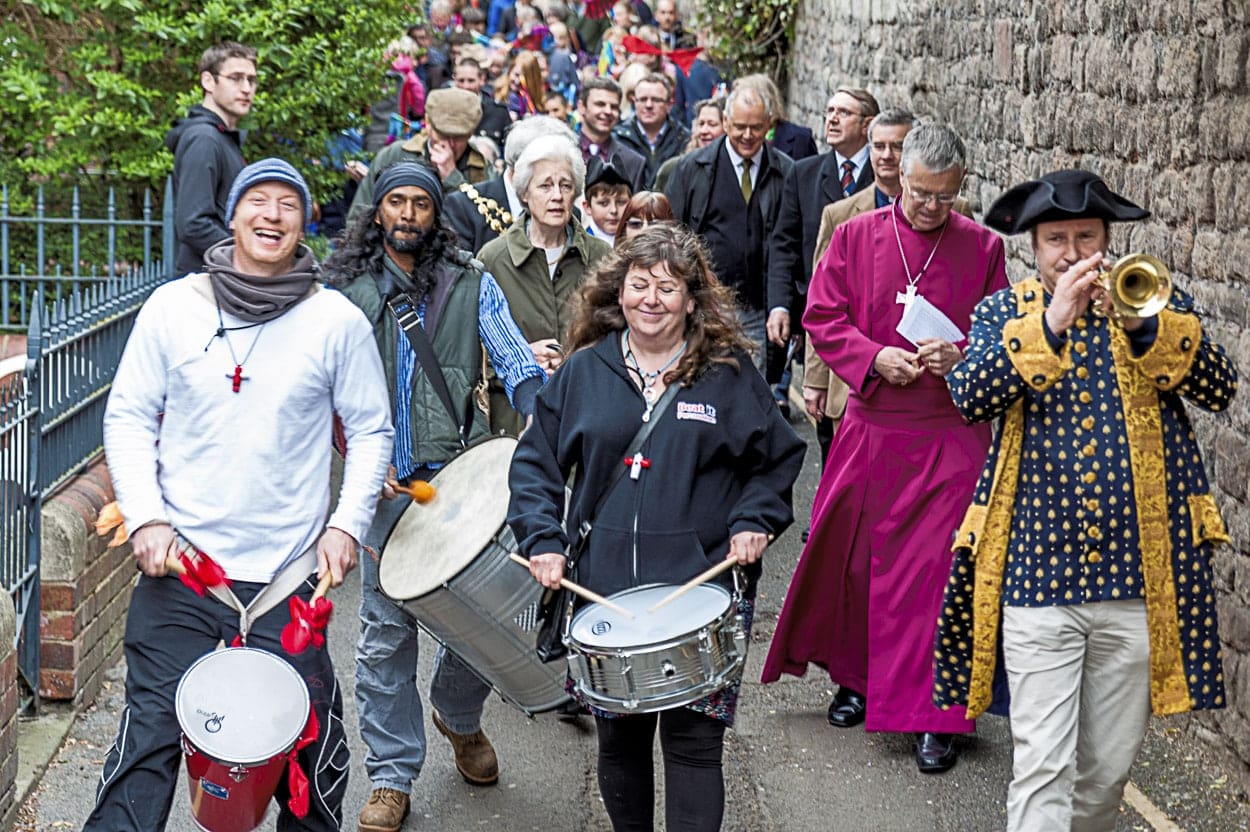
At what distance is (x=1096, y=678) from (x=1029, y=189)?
1272mm

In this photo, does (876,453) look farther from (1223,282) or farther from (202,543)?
(202,543)

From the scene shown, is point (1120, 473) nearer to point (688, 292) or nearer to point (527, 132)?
point (688, 292)

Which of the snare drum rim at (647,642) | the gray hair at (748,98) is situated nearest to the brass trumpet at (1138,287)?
the snare drum rim at (647,642)

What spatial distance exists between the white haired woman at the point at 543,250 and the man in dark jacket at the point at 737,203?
134 inches

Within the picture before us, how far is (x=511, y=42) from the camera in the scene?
21047mm

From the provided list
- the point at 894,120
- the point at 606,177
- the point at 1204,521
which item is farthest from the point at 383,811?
the point at 606,177

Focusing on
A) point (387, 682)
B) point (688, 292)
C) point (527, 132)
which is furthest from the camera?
point (527, 132)

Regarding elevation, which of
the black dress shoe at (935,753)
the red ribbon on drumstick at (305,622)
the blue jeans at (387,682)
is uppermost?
the red ribbon on drumstick at (305,622)

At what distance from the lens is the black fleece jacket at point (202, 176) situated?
331 inches

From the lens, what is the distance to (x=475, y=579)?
16.1 ft

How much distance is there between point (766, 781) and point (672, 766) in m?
1.38

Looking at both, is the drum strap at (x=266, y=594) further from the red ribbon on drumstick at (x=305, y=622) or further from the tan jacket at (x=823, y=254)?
the tan jacket at (x=823, y=254)

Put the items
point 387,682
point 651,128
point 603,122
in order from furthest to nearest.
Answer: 1. point 651,128
2. point 603,122
3. point 387,682

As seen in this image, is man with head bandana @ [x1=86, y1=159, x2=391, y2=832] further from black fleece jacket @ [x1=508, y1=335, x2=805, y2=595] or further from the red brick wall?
the red brick wall
